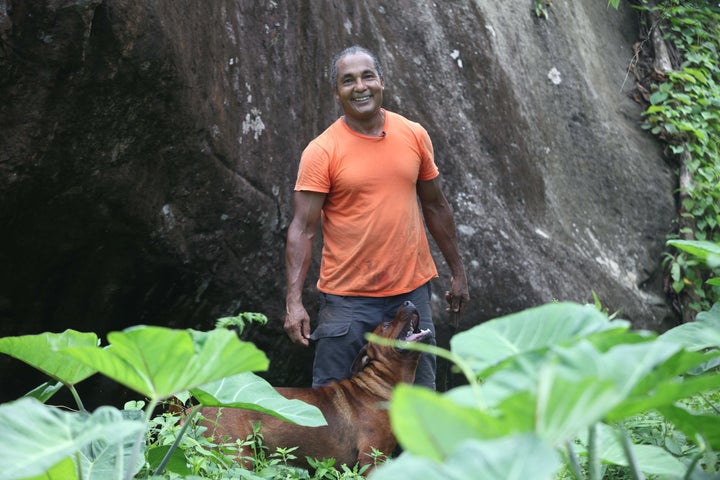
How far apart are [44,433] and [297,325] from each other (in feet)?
10.6

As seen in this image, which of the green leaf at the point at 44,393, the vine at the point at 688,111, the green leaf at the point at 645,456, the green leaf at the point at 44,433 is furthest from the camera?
the vine at the point at 688,111

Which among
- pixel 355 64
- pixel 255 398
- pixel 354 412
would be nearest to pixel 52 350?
pixel 255 398

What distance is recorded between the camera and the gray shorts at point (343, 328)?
194 inches

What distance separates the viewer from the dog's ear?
486 centimetres

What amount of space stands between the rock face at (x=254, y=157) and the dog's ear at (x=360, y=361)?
733 millimetres

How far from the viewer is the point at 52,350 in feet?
7.08

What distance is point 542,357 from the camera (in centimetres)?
147

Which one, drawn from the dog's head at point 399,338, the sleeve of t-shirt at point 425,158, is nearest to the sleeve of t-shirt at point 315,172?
the sleeve of t-shirt at point 425,158

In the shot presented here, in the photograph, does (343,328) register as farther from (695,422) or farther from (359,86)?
(695,422)

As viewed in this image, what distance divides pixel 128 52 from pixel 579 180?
182 inches

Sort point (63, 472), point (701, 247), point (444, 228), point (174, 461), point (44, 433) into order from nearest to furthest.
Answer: point (44, 433) → point (63, 472) → point (701, 247) → point (174, 461) → point (444, 228)

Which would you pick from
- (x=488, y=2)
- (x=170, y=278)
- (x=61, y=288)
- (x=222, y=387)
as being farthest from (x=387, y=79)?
(x=222, y=387)

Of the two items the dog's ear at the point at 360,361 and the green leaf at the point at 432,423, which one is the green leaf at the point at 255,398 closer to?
the green leaf at the point at 432,423

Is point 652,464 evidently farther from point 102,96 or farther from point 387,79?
point 387,79
